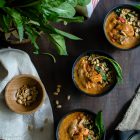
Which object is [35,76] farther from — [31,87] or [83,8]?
[83,8]

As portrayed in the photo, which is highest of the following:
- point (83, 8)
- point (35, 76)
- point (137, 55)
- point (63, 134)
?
point (83, 8)

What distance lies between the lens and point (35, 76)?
1.30 metres

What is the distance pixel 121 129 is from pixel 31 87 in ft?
1.02

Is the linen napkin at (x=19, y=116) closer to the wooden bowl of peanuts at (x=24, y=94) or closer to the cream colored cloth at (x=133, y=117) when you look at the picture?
the wooden bowl of peanuts at (x=24, y=94)

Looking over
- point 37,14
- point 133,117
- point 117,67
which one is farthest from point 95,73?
point 37,14

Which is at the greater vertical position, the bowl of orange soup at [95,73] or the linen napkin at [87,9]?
the linen napkin at [87,9]

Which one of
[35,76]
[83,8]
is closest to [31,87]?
[35,76]

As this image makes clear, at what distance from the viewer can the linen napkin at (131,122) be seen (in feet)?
4.32

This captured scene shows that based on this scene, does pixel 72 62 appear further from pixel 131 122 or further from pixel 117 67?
pixel 131 122

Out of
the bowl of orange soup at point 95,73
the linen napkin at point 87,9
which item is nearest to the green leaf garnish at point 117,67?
the bowl of orange soup at point 95,73

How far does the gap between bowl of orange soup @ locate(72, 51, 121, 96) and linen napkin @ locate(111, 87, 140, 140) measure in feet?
0.32

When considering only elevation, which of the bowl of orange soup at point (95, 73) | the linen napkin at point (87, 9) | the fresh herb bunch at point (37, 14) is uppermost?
the fresh herb bunch at point (37, 14)

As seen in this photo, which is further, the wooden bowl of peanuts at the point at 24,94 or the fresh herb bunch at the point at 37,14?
the wooden bowl of peanuts at the point at 24,94

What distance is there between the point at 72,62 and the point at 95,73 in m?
0.09
